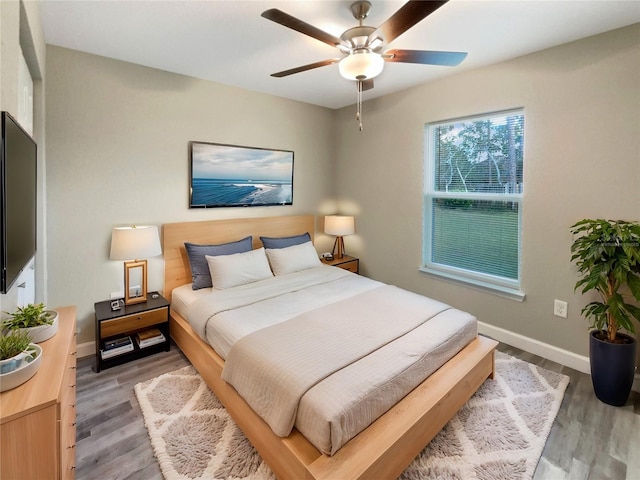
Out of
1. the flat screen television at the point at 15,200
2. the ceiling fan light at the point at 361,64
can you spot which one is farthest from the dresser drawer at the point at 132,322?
the ceiling fan light at the point at 361,64

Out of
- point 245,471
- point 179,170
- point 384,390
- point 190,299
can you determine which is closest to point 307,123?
point 179,170

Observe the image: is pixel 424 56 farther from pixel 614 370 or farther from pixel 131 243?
pixel 131 243

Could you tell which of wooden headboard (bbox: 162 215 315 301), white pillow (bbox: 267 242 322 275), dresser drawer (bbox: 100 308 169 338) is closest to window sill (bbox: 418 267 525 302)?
white pillow (bbox: 267 242 322 275)

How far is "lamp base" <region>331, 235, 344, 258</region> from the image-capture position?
441cm

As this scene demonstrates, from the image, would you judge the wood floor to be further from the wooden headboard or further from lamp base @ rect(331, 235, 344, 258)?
lamp base @ rect(331, 235, 344, 258)

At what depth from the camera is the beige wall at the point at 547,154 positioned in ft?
7.50

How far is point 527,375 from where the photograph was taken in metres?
2.49

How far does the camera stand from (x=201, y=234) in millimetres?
3314

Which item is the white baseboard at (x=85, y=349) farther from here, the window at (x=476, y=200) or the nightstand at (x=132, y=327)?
the window at (x=476, y=200)

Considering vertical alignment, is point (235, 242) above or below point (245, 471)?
above

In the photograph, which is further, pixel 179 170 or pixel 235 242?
pixel 235 242

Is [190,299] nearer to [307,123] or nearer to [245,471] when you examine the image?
[245,471]

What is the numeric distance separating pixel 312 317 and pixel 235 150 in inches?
86.6

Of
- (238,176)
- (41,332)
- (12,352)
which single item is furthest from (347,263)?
(12,352)
